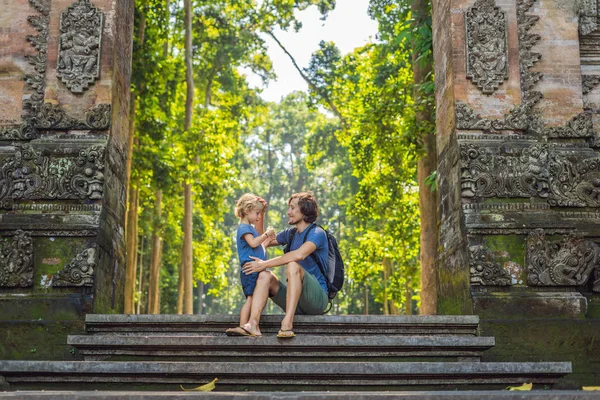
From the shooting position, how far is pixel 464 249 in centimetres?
820

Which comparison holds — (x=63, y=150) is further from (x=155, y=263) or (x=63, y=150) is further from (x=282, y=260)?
(x=155, y=263)

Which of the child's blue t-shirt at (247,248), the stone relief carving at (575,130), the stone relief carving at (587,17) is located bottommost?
the child's blue t-shirt at (247,248)

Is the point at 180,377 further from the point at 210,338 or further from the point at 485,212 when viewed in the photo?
the point at 485,212

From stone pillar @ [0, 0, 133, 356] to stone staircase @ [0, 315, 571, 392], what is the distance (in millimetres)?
939

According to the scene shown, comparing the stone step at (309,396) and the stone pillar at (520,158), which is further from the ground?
the stone pillar at (520,158)

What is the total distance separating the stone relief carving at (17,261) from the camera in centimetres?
787

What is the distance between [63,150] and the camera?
8.31 m

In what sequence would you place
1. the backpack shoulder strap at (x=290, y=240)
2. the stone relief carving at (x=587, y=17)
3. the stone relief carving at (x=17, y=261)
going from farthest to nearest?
1. the stone relief carving at (x=587, y=17)
2. the stone relief carving at (x=17, y=261)
3. the backpack shoulder strap at (x=290, y=240)

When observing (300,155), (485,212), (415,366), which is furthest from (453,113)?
(300,155)

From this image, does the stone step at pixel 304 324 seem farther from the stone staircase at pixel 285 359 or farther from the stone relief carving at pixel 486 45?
the stone relief carving at pixel 486 45

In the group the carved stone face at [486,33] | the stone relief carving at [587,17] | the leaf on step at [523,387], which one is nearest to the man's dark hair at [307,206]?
the leaf on step at [523,387]

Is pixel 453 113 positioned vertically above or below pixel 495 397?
above

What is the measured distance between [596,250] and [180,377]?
4.65m

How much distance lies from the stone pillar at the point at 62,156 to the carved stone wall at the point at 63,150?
0.03 ft
